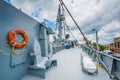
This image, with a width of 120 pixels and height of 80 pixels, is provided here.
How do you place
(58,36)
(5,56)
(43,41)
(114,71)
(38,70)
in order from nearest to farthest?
(5,56)
(114,71)
(38,70)
(43,41)
(58,36)

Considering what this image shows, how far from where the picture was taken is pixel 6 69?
2.69 metres

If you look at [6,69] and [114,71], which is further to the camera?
[114,71]

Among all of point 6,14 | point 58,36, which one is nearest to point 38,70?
point 6,14

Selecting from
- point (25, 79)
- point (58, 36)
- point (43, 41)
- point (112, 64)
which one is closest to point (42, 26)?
point (43, 41)

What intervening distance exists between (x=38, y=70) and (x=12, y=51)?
1029 millimetres

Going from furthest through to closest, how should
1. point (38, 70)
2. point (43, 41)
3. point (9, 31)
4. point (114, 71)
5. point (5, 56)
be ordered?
1. point (43, 41)
2. point (38, 70)
3. point (114, 71)
4. point (9, 31)
5. point (5, 56)

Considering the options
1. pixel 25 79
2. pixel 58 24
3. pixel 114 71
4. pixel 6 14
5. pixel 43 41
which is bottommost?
pixel 25 79

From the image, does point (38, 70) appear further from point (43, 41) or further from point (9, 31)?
point (43, 41)

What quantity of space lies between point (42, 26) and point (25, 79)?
284cm

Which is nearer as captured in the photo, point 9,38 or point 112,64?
point 9,38

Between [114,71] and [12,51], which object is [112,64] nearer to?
[114,71]

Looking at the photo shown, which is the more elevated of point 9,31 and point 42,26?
point 42,26

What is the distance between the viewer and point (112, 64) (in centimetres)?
299

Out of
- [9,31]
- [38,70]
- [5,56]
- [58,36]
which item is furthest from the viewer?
[58,36]
